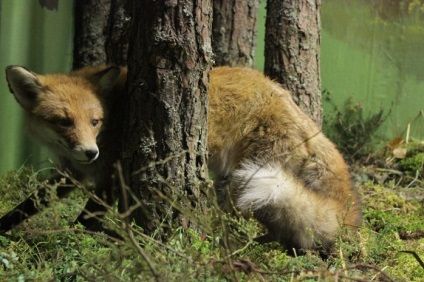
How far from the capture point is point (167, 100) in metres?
4.73

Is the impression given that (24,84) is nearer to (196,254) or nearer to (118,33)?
(118,33)

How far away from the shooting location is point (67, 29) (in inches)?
306

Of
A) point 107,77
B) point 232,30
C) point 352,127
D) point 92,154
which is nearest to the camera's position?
point 92,154

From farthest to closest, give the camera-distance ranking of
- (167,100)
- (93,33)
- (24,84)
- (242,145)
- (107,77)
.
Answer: (93,33) → (242,145) → (107,77) → (24,84) → (167,100)

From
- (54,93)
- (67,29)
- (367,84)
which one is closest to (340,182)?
(54,93)

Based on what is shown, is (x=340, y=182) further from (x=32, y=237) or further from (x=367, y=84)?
(x=367, y=84)

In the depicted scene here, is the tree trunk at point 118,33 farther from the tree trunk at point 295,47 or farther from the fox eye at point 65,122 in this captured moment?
the fox eye at point 65,122

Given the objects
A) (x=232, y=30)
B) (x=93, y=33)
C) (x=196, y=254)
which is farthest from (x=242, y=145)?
(x=93, y=33)

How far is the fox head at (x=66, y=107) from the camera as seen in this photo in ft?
16.6

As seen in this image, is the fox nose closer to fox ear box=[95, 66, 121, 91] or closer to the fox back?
fox ear box=[95, 66, 121, 91]

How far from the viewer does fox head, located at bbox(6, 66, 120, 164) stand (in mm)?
5047

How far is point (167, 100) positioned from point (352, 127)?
5.37 metres

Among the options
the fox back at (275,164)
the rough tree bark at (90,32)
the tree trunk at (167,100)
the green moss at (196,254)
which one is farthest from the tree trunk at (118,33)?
the tree trunk at (167,100)

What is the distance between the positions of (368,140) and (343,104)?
2.45 feet
